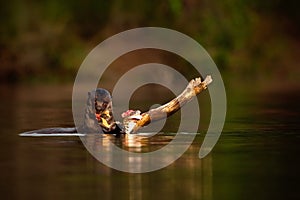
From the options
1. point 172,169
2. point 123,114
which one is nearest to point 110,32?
point 123,114

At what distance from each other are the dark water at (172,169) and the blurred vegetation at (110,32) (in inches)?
618

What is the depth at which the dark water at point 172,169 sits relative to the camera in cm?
1084

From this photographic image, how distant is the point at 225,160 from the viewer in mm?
13375

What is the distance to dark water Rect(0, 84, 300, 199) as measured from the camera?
35.6ft

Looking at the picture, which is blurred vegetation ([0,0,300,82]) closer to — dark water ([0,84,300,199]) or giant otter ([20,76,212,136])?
dark water ([0,84,300,199])

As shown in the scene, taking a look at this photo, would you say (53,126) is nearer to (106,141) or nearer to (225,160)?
(106,141)

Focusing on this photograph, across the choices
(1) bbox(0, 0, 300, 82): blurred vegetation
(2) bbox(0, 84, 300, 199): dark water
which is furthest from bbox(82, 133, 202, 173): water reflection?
(1) bbox(0, 0, 300, 82): blurred vegetation

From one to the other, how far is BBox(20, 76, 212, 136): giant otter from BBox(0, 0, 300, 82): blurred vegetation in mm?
18583

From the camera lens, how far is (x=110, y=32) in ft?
126

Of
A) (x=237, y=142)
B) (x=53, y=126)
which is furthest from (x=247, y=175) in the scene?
(x=53, y=126)

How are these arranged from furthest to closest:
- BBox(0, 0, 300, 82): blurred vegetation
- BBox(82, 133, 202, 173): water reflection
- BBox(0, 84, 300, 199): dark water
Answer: BBox(0, 0, 300, 82): blurred vegetation
BBox(82, 133, 202, 173): water reflection
BBox(0, 84, 300, 199): dark water

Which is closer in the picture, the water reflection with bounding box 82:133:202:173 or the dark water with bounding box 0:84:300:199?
the dark water with bounding box 0:84:300:199

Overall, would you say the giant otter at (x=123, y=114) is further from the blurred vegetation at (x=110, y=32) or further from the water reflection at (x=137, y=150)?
the blurred vegetation at (x=110, y=32)

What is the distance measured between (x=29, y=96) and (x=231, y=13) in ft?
27.5
